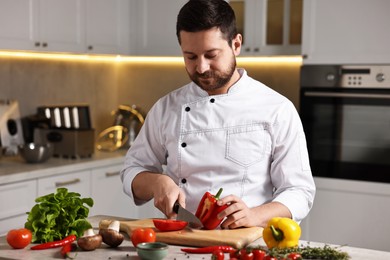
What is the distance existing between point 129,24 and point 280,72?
3.73 feet

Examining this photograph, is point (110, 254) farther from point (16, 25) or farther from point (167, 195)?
point (16, 25)

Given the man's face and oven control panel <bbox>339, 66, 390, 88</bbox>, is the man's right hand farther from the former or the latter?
oven control panel <bbox>339, 66, 390, 88</bbox>

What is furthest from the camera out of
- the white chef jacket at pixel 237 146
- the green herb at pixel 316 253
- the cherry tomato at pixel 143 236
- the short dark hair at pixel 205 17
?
the white chef jacket at pixel 237 146

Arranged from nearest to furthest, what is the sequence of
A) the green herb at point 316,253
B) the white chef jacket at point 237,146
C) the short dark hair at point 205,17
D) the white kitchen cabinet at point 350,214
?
the green herb at point 316,253 → the short dark hair at point 205,17 → the white chef jacket at point 237,146 → the white kitchen cabinet at point 350,214

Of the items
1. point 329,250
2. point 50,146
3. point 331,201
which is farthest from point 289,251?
point 50,146

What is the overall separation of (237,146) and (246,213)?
308mm

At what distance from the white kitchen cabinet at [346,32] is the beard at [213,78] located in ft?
5.48

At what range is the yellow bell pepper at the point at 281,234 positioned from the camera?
73.3 inches

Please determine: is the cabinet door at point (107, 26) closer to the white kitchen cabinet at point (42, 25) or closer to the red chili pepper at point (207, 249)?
the white kitchen cabinet at point (42, 25)

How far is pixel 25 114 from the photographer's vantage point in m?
4.19

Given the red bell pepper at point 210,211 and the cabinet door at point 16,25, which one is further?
the cabinet door at point 16,25

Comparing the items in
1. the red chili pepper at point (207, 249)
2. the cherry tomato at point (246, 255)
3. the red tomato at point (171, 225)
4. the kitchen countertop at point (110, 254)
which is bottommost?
the kitchen countertop at point (110, 254)

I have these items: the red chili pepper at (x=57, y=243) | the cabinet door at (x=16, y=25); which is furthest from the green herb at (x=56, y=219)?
the cabinet door at (x=16, y=25)

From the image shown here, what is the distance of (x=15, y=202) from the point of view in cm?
337
